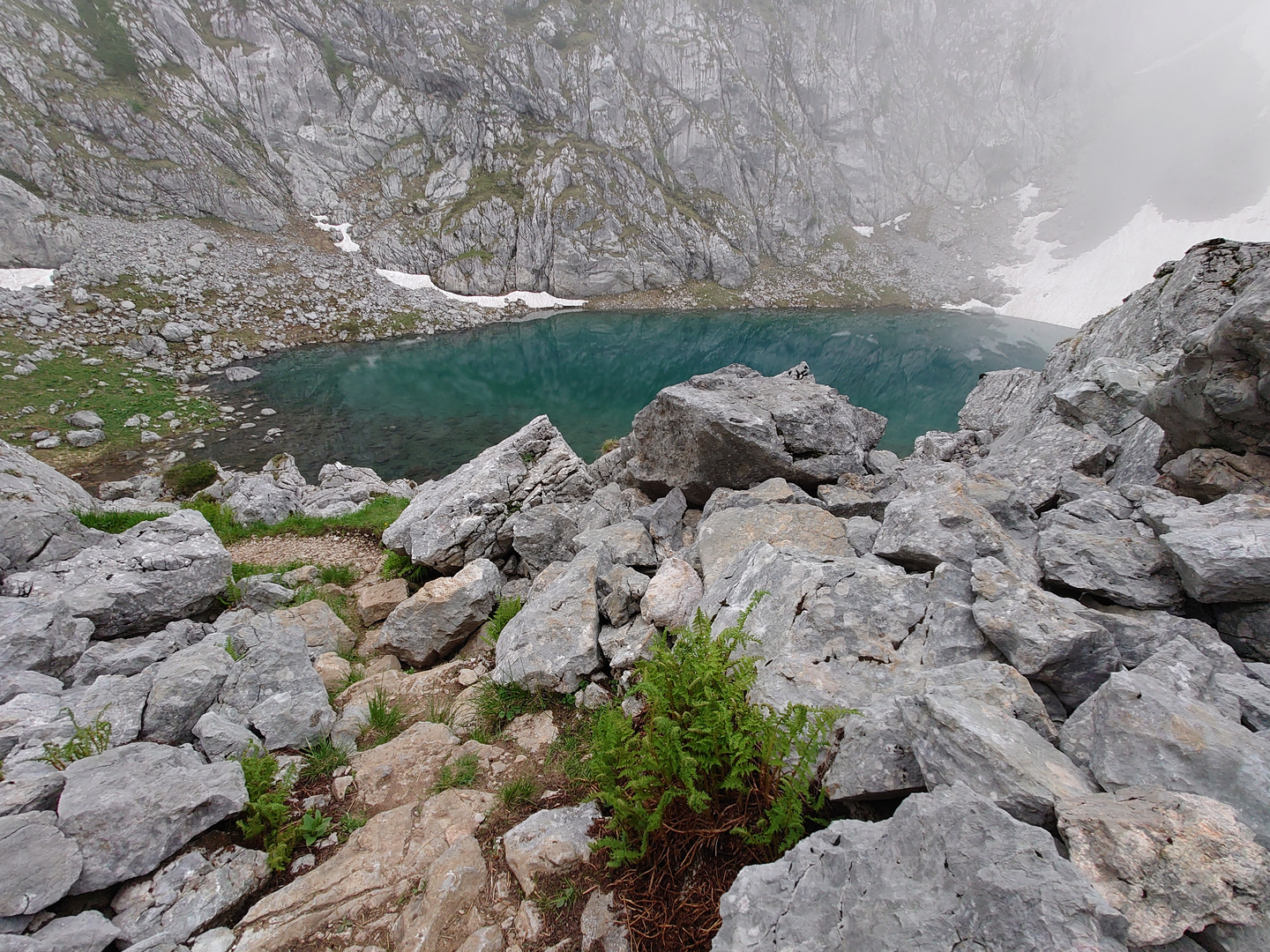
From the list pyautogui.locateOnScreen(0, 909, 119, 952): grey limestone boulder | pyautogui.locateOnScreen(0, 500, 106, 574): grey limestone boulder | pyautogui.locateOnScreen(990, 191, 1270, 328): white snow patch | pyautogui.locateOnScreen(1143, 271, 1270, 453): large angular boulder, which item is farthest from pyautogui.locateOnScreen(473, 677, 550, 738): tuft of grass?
pyautogui.locateOnScreen(990, 191, 1270, 328): white snow patch

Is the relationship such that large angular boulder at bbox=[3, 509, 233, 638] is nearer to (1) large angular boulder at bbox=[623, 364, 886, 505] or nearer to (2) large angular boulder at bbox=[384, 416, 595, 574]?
(2) large angular boulder at bbox=[384, 416, 595, 574]

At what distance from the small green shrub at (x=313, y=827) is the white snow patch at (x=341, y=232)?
80.3 m

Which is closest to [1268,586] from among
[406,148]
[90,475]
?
[90,475]

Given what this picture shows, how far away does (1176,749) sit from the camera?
123 inches

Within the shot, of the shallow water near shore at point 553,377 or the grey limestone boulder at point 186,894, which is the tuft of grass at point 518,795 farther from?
the shallow water near shore at point 553,377

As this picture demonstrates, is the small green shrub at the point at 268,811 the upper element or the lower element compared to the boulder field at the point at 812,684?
lower

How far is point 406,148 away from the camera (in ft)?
276

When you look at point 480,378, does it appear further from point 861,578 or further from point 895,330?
point 895,330

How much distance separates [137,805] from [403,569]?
755 cm

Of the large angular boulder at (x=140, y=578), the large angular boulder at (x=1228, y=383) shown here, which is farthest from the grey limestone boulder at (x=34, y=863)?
the large angular boulder at (x=1228, y=383)

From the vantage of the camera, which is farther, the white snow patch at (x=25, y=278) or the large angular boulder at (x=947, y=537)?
the white snow patch at (x=25, y=278)

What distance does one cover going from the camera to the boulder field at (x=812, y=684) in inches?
108

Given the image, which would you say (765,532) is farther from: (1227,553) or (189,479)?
(189,479)

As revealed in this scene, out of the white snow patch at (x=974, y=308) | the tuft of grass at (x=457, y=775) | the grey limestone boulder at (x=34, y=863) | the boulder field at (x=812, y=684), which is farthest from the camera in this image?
the white snow patch at (x=974, y=308)
